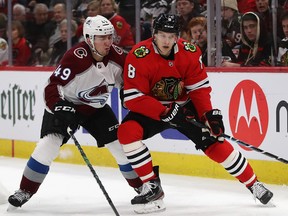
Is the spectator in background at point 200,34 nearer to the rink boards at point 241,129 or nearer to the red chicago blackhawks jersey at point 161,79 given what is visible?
the rink boards at point 241,129

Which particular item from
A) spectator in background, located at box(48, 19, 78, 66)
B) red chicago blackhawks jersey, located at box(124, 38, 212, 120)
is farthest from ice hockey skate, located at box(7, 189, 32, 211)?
spectator in background, located at box(48, 19, 78, 66)

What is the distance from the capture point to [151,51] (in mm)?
5043

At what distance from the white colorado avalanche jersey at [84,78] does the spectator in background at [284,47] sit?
134 cm

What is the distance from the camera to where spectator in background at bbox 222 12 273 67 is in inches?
244

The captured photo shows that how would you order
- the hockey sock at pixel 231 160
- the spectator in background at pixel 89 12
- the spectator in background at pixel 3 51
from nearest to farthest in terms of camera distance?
the hockey sock at pixel 231 160
the spectator in background at pixel 89 12
the spectator in background at pixel 3 51

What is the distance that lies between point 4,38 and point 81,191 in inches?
107

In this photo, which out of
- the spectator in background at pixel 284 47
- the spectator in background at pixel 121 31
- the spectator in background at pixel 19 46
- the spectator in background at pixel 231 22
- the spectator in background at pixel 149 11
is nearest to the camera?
the spectator in background at pixel 284 47

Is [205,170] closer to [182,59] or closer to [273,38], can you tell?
[273,38]

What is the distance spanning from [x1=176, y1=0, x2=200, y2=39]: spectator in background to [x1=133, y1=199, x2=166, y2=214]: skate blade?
199 cm

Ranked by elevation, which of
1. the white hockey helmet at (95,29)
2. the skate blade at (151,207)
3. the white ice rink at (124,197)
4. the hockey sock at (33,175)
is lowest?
the white ice rink at (124,197)

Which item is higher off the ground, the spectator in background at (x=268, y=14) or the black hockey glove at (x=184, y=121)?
the spectator in background at (x=268, y=14)

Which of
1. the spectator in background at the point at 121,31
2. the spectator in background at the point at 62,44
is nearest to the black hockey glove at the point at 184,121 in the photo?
the spectator in background at the point at 121,31

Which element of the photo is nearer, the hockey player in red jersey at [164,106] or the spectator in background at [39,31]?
the hockey player in red jersey at [164,106]

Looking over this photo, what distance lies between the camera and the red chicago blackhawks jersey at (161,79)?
498 centimetres
